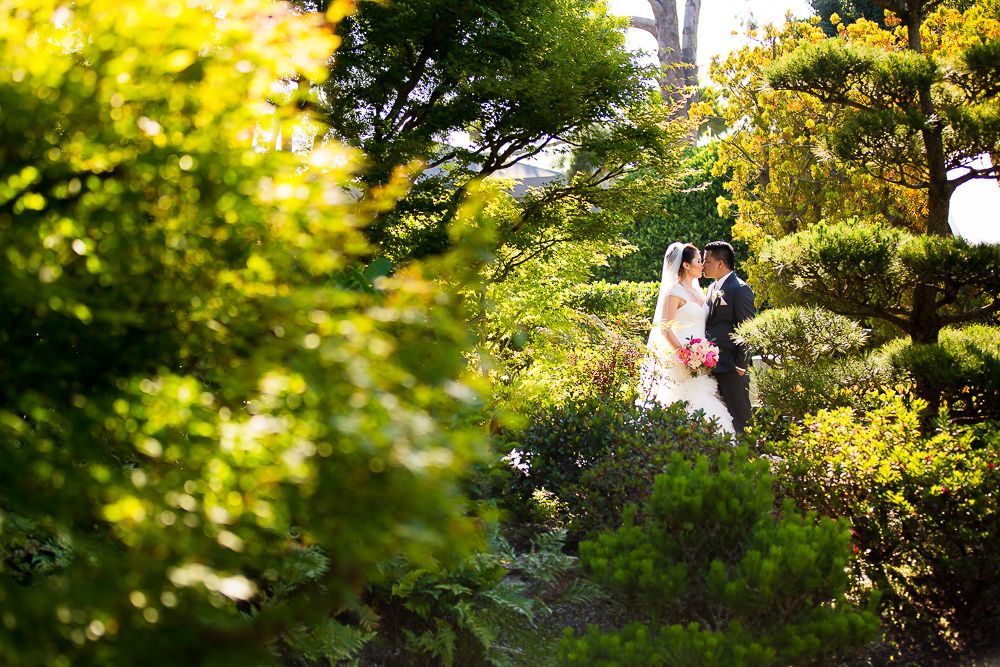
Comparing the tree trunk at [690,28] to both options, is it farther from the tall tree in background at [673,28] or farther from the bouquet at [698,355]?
the bouquet at [698,355]

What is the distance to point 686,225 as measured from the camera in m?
19.0

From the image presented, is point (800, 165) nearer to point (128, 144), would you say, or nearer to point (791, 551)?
point (791, 551)

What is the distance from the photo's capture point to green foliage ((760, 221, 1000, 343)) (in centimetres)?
692

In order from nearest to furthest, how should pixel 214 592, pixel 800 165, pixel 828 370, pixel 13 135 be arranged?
pixel 214 592
pixel 13 135
pixel 828 370
pixel 800 165

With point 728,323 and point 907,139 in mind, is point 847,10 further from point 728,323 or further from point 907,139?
point 728,323

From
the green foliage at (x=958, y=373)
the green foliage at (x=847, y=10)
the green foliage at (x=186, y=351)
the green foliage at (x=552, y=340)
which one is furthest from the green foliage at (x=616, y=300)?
the green foliage at (x=186, y=351)

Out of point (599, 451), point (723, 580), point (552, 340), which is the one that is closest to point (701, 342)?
point (552, 340)

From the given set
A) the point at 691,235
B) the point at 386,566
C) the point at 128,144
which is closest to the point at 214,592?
the point at 128,144

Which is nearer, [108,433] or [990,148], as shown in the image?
[108,433]

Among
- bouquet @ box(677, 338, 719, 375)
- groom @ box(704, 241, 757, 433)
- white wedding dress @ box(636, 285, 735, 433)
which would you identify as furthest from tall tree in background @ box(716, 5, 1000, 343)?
white wedding dress @ box(636, 285, 735, 433)

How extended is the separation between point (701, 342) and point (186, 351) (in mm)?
6997

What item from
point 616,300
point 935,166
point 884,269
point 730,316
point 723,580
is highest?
point 935,166

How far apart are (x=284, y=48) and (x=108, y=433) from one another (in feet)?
2.76

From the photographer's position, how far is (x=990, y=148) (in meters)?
7.55
